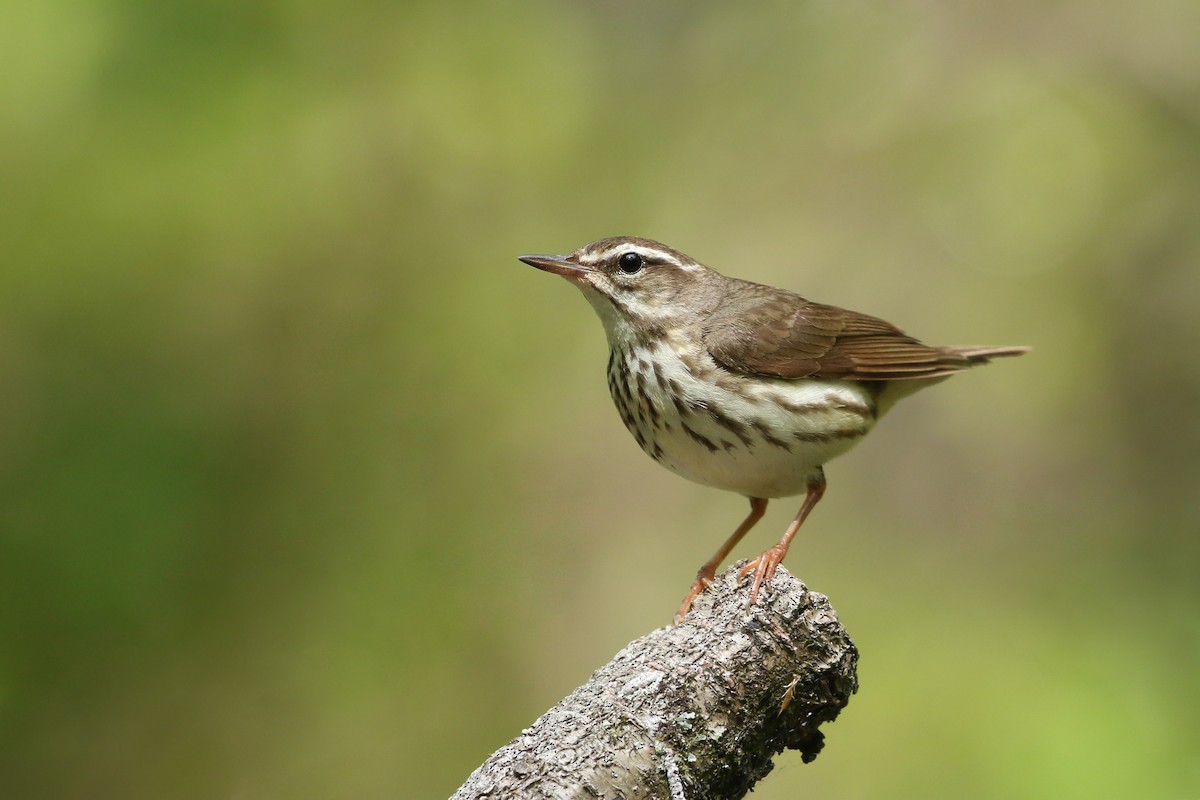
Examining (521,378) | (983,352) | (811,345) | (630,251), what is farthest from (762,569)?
(521,378)

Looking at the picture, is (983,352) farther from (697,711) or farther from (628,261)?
(697,711)

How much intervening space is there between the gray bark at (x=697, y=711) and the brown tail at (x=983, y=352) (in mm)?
2029

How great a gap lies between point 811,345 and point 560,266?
37.2 inches

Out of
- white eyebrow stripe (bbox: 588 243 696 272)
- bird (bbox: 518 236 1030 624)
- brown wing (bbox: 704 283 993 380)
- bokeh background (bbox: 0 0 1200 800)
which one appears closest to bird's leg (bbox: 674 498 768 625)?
bird (bbox: 518 236 1030 624)

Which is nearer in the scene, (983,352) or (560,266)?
(560,266)

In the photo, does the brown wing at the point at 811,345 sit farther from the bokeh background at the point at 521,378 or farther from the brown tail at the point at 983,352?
the bokeh background at the point at 521,378

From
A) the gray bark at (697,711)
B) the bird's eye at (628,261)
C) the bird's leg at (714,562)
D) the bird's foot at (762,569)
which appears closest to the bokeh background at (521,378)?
the bird's leg at (714,562)

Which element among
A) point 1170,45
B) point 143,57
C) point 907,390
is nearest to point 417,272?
point 143,57

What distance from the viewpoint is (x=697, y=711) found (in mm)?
2393

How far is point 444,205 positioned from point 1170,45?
14.6ft

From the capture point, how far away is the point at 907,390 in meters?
4.24

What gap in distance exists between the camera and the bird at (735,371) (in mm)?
3605

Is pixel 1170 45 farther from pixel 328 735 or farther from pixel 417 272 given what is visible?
pixel 328 735

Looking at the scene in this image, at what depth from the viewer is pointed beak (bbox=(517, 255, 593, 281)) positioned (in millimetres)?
3838
